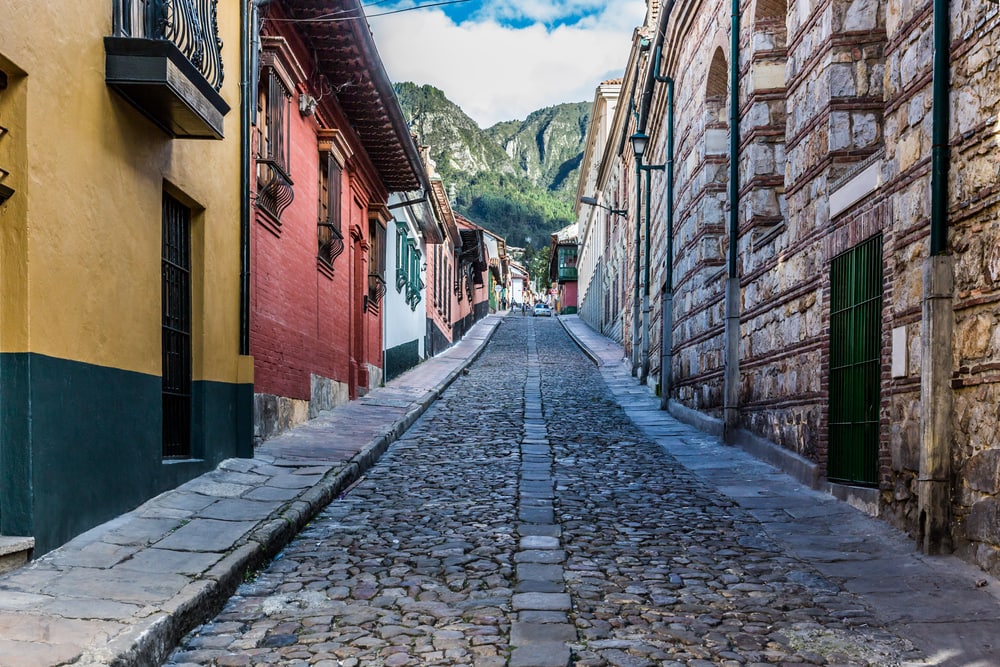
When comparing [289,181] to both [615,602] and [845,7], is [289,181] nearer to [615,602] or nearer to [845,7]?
[845,7]

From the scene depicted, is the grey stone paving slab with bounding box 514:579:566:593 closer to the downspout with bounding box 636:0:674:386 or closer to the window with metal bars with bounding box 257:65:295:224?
the window with metal bars with bounding box 257:65:295:224

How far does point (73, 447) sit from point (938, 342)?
4.79m

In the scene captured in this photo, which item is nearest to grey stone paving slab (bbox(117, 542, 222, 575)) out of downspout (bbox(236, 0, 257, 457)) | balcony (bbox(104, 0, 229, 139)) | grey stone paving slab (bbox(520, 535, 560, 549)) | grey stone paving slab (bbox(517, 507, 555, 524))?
grey stone paving slab (bbox(520, 535, 560, 549))

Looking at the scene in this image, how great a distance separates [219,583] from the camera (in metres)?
4.45

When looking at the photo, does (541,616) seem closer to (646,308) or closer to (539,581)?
(539,581)

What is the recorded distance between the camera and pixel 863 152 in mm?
7449

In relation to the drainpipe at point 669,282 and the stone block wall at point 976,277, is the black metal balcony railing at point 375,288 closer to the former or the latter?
the drainpipe at point 669,282

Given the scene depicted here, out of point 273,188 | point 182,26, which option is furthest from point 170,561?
point 273,188

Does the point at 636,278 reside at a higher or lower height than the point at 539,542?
higher

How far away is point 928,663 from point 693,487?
13.6 feet

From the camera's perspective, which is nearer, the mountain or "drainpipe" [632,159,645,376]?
"drainpipe" [632,159,645,376]

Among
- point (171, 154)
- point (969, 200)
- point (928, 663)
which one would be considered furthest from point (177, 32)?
point (928, 663)

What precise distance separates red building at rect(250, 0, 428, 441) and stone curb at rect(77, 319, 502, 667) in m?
1.99

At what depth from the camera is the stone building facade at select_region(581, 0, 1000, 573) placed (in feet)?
16.1
